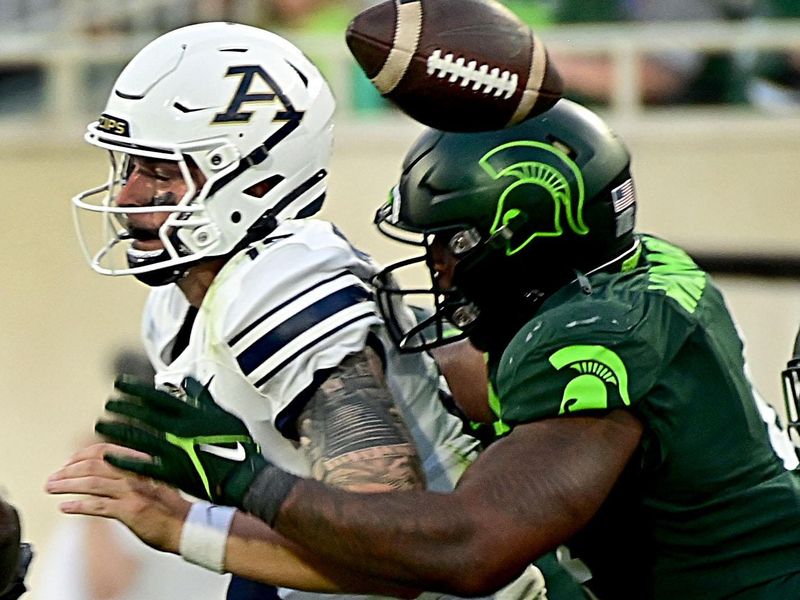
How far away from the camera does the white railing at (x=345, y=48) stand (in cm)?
576

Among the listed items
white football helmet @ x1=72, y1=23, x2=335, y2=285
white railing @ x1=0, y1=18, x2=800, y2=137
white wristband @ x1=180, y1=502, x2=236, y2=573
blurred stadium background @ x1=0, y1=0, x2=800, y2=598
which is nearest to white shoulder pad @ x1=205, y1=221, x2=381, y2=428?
white football helmet @ x1=72, y1=23, x2=335, y2=285

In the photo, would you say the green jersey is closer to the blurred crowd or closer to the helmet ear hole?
the helmet ear hole

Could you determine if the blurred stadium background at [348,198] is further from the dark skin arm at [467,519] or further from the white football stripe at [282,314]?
the dark skin arm at [467,519]

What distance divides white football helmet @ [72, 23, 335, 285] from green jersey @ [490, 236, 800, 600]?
0.53 metres

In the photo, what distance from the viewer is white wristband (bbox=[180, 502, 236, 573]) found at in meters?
2.09

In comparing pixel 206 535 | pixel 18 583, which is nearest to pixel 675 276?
pixel 206 535

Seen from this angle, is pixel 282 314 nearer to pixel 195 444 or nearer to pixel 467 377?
pixel 195 444

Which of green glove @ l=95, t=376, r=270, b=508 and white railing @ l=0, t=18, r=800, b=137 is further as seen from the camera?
white railing @ l=0, t=18, r=800, b=137

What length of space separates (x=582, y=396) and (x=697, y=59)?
13.4ft

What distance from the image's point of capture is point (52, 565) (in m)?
4.38

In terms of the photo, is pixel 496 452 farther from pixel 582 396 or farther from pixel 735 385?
pixel 735 385

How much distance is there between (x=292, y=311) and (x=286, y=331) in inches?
1.4

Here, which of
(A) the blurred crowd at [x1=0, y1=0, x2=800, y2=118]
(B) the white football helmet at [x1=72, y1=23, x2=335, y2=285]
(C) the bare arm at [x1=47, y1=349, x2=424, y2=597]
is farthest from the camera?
(A) the blurred crowd at [x1=0, y1=0, x2=800, y2=118]

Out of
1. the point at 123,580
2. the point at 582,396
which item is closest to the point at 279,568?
the point at 582,396
